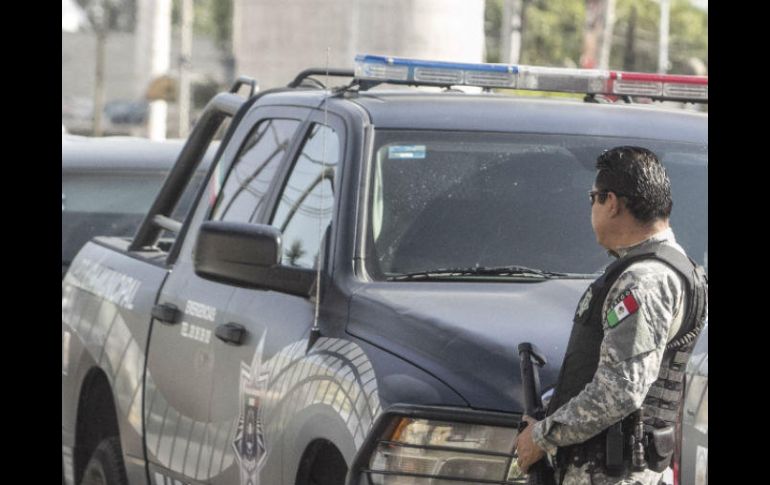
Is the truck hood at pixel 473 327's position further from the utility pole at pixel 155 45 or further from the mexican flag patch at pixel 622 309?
the utility pole at pixel 155 45

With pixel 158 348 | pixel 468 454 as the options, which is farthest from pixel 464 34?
pixel 468 454

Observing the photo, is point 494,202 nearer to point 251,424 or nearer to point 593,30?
point 251,424

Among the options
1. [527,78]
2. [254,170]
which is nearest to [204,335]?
[254,170]

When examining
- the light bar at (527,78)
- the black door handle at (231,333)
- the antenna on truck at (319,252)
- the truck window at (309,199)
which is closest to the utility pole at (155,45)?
the light bar at (527,78)

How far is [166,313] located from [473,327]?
1.90 meters

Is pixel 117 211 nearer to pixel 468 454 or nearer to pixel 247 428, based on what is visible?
pixel 247 428

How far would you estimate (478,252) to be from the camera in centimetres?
510

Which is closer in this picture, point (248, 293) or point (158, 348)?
point (248, 293)

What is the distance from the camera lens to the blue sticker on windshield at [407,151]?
209 inches

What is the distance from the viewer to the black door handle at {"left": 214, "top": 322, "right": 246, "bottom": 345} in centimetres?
527

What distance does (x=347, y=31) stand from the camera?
23.6 metres
